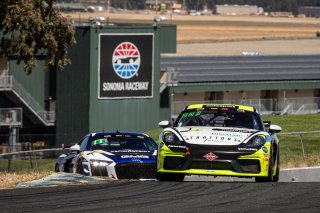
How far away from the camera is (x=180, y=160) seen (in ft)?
58.5

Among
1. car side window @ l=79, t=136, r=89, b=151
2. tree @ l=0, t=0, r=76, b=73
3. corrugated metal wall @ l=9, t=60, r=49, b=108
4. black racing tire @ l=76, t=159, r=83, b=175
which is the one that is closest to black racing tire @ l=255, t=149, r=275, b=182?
black racing tire @ l=76, t=159, r=83, b=175

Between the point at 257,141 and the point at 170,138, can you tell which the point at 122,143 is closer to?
the point at 170,138

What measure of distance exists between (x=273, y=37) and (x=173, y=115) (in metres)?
63.4

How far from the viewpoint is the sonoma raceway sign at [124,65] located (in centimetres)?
6862

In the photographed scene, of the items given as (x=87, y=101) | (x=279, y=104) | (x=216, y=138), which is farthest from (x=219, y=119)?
(x=279, y=104)

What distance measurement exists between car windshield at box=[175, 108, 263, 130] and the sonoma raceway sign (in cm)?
4932

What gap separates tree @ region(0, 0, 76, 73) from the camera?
32.1 m

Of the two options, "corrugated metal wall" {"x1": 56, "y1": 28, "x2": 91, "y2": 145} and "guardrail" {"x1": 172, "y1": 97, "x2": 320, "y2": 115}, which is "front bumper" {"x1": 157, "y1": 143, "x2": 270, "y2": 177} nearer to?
"corrugated metal wall" {"x1": 56, "y1": 28, "x2": 91, "y2": 145}

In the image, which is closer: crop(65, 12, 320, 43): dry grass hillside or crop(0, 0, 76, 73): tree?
crop(0, 0, 76, 73): tree

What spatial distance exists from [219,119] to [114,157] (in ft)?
10.1

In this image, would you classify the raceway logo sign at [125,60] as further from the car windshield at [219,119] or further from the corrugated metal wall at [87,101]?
the car windshield at [219,119]

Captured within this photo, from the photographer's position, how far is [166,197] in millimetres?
14875

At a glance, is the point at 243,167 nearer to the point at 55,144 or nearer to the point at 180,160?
the point at 180,160

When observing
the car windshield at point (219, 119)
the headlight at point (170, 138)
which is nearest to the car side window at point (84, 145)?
the car windshield at point (219, 119)
